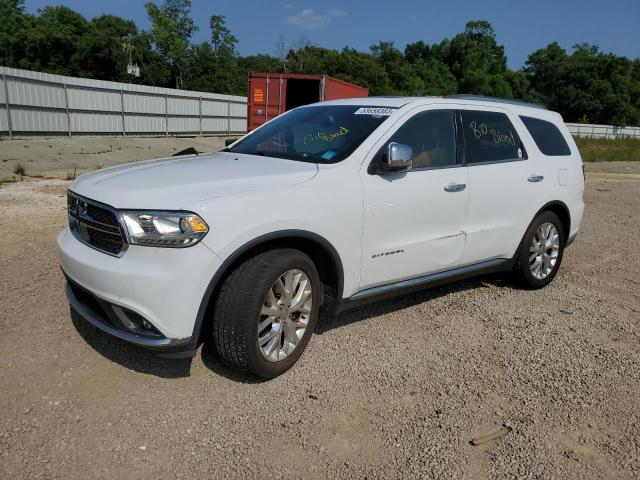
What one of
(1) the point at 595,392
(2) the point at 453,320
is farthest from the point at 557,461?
(2) the point at 453,320

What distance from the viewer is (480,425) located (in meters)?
2.91

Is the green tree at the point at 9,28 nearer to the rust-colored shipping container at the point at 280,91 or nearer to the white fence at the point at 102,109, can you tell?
the white fence at the point at 102,109

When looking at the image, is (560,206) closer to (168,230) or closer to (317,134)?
(317,134)

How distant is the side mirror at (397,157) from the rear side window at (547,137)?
2037 millimetres

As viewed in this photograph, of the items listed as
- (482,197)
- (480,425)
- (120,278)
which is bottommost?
(480,425)

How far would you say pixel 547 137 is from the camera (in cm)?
510

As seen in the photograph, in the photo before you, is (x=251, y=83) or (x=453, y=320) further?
(x=251, y=83)

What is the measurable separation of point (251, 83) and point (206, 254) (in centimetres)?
1446

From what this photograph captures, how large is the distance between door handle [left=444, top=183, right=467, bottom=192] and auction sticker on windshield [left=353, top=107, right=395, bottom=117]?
0.70m

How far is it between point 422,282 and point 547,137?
2244mm

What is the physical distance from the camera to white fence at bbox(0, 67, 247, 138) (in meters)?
17.5

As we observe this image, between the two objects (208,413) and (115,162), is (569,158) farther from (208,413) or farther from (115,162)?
(115,162)

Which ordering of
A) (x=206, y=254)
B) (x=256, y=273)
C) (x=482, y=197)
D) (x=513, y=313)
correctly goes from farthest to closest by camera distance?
(x=513, y=313) < (x=482, y=197) < (x=256, y=273) < (x=206, y=254)

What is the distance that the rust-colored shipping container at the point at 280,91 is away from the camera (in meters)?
15.6
